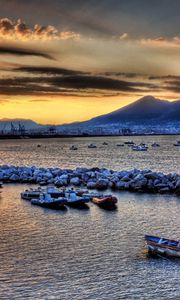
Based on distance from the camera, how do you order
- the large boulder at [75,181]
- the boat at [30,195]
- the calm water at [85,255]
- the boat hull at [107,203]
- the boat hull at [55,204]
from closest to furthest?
the calm water at [85,255]
the boat hull at [55,204]
the boat hull at [107,203]
the boat at [30,195]
the large boulder at [75,181]

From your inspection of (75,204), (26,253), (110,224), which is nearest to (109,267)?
(26,253)

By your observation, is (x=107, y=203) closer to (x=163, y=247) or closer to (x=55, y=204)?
(x=55, y=204)

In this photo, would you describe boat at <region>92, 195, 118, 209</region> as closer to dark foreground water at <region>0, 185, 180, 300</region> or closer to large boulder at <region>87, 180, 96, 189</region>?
dark foreground water at <region>0, 185, 180, 300</region>

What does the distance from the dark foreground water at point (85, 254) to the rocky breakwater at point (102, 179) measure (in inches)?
368

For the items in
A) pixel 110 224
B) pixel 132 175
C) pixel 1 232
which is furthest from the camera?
pixel 132 175

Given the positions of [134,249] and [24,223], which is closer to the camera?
[134,249]

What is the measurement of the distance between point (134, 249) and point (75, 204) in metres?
13.9

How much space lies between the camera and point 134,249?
25844mm

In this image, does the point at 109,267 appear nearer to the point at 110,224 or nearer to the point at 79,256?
the point at 79,256

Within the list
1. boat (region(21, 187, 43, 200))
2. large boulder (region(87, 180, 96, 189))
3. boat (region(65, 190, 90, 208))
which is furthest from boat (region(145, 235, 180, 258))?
large boulder (region(87, 180, 96, 189))

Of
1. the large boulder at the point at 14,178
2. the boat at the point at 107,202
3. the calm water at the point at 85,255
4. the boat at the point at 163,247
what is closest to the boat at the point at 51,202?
the calm water at the point at 85,255

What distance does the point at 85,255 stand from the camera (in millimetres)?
24938

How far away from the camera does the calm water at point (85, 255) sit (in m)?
20.4

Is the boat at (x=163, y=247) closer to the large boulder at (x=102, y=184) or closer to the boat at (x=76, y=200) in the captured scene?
the boat at (x=76, y=200)
